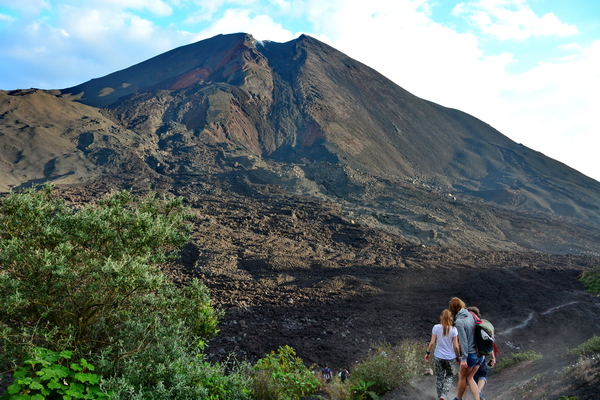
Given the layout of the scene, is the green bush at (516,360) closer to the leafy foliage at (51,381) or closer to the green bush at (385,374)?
the green bush at (385,374)

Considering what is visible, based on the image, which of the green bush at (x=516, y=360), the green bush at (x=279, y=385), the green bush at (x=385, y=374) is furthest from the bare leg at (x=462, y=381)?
the green bush at (x=516, y=360)

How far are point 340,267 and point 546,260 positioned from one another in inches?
587

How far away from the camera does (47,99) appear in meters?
38.3

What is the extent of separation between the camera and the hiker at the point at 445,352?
15.4 ft

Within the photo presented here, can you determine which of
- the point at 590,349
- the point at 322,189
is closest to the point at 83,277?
the point at 590,349

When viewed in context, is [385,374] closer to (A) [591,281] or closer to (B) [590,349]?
(B) [590,349]

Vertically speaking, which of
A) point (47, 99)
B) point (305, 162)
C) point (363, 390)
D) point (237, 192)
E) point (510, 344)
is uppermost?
point (47, 99)

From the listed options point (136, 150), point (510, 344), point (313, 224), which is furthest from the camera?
point (136, 150)

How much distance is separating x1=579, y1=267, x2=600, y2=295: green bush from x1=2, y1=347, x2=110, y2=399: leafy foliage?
1843cm

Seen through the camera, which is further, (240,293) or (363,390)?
(240,293)

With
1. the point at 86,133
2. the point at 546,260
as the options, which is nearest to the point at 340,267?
the point at 546,260

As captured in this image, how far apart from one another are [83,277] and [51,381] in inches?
45.7

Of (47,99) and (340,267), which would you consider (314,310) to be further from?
(47,99)

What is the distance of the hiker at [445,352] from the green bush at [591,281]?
47.8ft
